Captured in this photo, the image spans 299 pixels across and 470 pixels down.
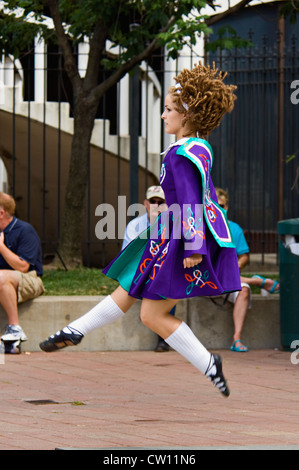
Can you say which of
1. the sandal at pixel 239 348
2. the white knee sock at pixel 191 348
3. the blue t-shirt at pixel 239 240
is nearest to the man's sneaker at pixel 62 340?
the white knee sock at pixel 191 348

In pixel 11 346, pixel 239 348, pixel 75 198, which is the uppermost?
pixel 75 198

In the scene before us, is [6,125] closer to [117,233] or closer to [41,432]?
[117,233]

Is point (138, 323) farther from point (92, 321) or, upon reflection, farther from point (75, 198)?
point (92, 321)

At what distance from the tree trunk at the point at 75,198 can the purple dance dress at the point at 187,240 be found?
5538 millimetres

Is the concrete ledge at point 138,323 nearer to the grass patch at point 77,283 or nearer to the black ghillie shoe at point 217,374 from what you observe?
the grass patch at point 77,283

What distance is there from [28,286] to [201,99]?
344 centimetres

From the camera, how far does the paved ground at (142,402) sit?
5066mm

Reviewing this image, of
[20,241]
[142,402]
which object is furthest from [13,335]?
[142,402]

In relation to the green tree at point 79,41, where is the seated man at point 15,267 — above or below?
below

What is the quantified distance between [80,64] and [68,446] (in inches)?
396

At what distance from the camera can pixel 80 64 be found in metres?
14.3

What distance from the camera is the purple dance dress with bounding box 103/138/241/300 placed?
5434 mm

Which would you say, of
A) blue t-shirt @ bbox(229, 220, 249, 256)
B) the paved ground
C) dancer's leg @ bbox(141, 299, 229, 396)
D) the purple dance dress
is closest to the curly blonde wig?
the purple dance dress

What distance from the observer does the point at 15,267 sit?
859 centimetres
